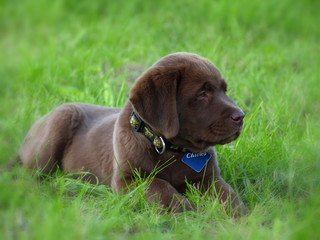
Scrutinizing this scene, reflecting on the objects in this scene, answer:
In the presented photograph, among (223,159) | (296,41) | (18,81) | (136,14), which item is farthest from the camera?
(136,14)

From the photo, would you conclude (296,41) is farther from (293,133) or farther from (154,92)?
(154,92)

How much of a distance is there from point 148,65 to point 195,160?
2.62m

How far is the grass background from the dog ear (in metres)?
0.45

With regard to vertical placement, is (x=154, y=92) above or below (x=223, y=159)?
above

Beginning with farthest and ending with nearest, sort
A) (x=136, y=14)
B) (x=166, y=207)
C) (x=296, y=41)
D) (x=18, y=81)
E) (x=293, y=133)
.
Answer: (x=136, y=14), (x=296, y=41), (x=18, y=81), (x=293, y=133), (x=166, y=207)

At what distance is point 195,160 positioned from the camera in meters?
3.34

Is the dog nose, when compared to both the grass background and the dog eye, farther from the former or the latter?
the grass background

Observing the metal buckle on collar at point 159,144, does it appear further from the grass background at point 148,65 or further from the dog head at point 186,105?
the grass background at point 148,65

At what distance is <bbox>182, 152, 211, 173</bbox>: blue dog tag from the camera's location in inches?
130

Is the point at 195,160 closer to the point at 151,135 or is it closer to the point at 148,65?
the point at 151,135

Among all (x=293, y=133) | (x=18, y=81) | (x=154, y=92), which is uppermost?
(x=154, y=92)

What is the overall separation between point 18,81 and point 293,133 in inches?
141

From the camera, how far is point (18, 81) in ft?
19.7

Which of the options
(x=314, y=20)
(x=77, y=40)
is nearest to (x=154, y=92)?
(x=77, y=40)
